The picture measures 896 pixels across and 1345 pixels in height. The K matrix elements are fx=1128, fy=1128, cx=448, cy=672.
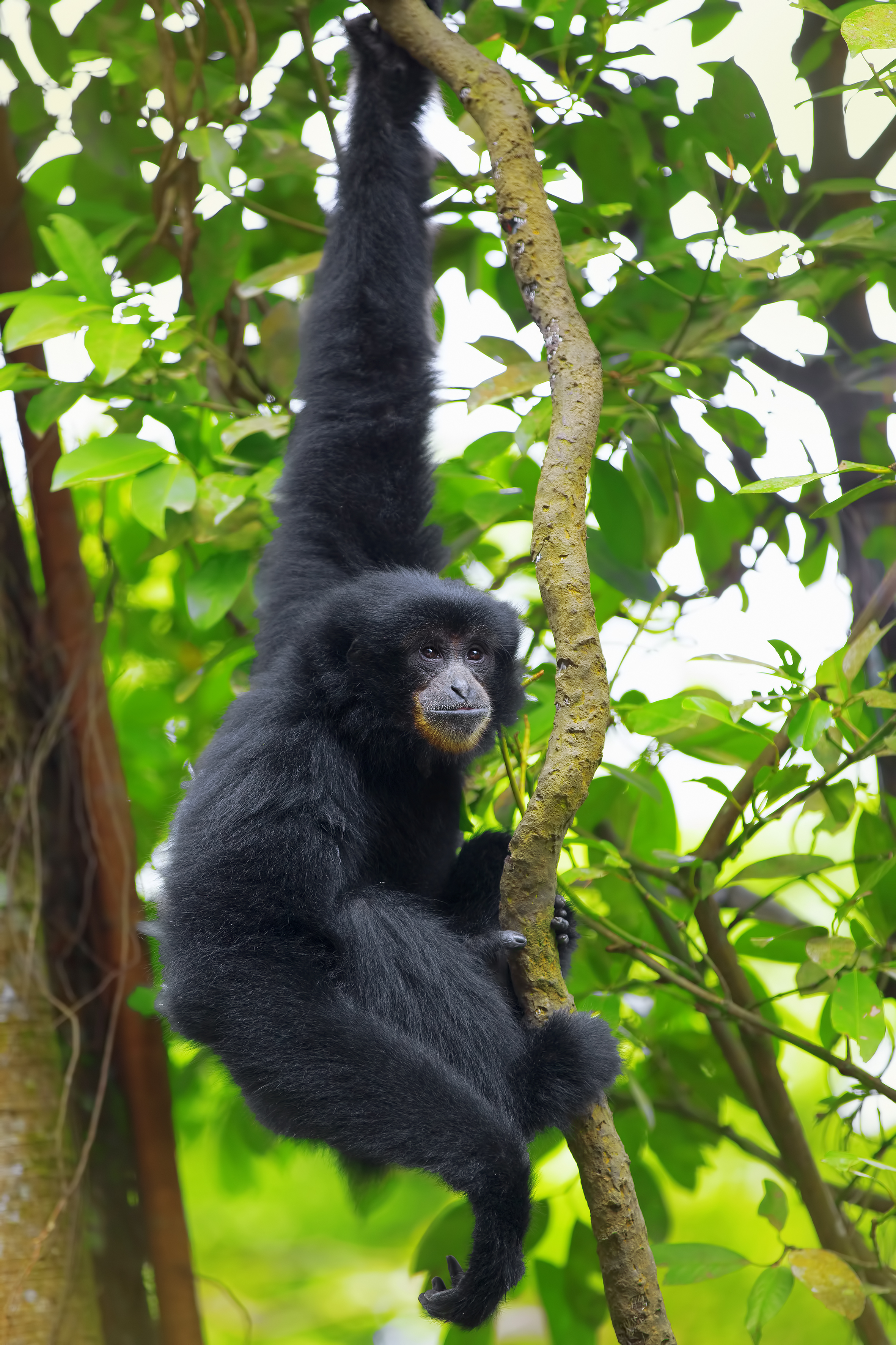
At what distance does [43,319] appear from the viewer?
2.63m

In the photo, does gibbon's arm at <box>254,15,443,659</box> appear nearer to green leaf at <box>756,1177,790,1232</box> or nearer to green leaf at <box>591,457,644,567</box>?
green leaf at <box>591,457,644,567</box>

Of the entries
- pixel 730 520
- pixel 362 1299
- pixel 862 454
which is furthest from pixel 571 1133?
pixel 362 1299

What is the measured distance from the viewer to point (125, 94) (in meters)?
3.49

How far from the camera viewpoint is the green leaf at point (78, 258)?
2.73 m

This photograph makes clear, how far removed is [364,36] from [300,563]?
57.5 inches

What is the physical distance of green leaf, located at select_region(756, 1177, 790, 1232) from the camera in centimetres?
251

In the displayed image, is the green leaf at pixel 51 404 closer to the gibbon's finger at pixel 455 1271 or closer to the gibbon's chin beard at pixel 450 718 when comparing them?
the gibbon's chin beard at pixel 450 718

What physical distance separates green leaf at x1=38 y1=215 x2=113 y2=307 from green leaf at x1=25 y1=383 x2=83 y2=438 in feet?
0.77

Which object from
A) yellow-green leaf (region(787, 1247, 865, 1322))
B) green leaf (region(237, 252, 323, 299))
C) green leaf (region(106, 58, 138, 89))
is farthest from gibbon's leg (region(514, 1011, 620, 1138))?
green leaf (region(106, 58, 138, 89))

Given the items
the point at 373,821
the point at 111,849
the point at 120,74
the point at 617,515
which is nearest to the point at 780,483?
the point at 617,515

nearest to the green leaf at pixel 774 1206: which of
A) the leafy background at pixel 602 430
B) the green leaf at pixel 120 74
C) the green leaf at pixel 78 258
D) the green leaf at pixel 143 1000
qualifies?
the leafy background at pixel 602 430

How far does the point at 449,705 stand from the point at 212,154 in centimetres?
148

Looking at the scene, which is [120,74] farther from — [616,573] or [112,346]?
[616,573]

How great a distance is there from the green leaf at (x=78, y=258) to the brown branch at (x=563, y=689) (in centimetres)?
104
